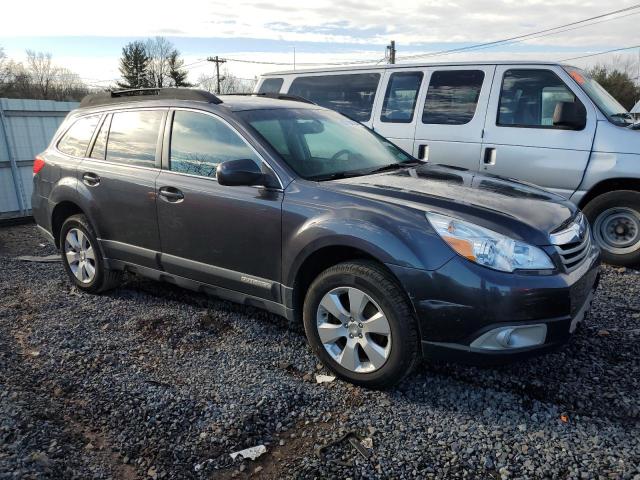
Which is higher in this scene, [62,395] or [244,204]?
[244,204]

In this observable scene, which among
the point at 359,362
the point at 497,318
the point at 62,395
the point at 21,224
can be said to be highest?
the point at 497,318

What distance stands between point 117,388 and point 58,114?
7984 mm

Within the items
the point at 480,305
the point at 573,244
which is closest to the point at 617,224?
the point at 573,244

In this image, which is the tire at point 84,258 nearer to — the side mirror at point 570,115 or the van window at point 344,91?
the van window at point 344,91

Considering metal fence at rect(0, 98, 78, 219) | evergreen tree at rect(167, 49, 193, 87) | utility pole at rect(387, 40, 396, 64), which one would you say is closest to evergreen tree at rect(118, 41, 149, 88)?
evergreen tree at rect(167, 49, 193, 87)

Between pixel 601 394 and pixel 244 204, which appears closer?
pixel 601 394

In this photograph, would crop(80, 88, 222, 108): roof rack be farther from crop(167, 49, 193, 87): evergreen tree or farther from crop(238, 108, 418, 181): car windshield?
crop(167, 49, 193, 87): evergreen tree

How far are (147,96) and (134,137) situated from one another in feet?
1.26

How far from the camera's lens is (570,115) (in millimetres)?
5211

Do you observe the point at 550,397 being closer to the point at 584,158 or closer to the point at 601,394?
the point at 601,394

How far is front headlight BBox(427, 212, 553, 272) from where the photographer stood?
8.96 feet

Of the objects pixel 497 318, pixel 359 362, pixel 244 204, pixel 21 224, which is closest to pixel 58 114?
pixel 21 224

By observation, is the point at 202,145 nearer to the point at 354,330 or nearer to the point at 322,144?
the point at 322,144

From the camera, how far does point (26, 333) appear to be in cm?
409
